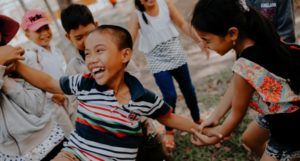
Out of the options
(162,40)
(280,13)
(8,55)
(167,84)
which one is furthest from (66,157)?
(280,13)

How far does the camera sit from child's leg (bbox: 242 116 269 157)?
2.71m

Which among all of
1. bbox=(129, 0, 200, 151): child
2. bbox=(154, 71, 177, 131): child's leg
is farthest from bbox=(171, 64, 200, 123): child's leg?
bbox=(154, 71, 177, 131): child's leg

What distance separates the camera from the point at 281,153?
2.35 meters

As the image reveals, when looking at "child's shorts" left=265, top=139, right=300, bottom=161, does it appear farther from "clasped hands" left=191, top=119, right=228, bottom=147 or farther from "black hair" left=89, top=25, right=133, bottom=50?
"black hair" left=89, top=25, right=133, bottom=50

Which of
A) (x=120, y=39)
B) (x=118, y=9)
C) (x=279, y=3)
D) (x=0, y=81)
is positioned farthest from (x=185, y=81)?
(x=118, y=9)

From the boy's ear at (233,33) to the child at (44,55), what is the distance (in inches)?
73.6

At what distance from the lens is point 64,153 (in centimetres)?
242

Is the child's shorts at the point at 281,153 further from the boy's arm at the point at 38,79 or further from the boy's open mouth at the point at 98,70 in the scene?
the boy's arm at the point at 38,79

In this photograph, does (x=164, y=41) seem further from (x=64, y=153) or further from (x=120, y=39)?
(x=64, y=153)

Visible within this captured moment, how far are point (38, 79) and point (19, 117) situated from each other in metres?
0.32

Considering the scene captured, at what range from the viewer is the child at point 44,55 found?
330cm

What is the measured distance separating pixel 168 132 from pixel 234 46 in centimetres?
222

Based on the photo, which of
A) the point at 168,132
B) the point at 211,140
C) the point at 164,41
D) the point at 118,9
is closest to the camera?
the point at 211,140

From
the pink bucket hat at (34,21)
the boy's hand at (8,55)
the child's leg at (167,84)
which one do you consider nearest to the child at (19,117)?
the boy's hand at (8,55)
